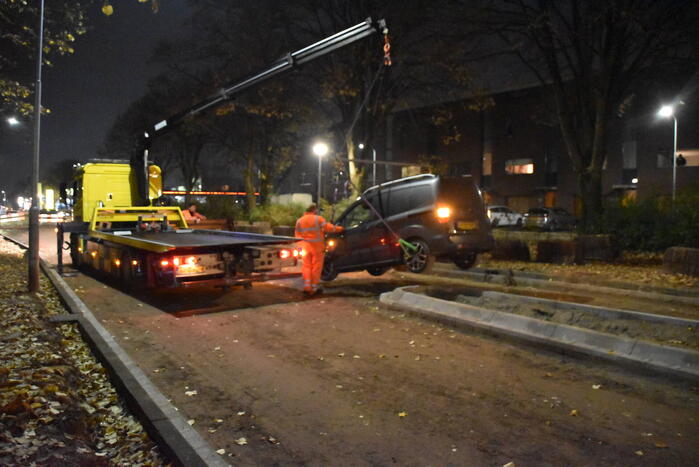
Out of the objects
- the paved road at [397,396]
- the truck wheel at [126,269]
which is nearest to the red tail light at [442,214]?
the paved road at [397,396]

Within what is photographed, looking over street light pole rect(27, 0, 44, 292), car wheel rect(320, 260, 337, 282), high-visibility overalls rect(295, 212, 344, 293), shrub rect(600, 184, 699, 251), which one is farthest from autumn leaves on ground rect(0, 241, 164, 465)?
shrub rect(600, 184, 699, 251)

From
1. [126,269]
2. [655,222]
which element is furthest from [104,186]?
[655,222]

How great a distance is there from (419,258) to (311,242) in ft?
7.53

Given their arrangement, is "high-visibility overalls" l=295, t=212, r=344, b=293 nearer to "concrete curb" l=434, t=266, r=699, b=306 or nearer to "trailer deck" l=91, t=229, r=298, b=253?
"trailer deck" l=91, t=229, r=298, b=253

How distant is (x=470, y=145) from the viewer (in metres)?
49.8

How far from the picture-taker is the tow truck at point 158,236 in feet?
32.4

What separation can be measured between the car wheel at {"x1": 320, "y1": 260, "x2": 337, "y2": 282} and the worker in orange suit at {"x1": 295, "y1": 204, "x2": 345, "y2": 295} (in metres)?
1.81

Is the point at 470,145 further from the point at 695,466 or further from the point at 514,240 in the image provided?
the point at 695,466

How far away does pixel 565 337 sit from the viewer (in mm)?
7008

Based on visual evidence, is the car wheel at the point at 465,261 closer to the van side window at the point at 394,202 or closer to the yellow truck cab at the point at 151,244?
the van side window at the point at 394,202

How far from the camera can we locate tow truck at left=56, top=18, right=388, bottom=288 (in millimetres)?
9875

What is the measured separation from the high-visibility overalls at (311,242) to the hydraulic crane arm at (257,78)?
3.27 m

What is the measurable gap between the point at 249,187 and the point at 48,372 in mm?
29528

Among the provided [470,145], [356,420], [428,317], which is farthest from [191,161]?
[356,420]
